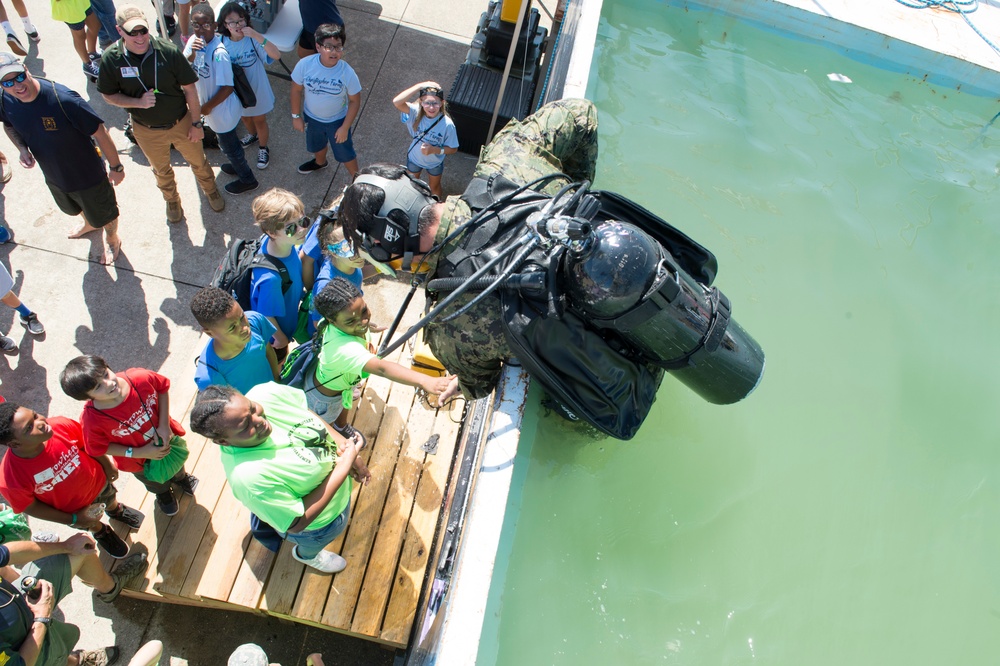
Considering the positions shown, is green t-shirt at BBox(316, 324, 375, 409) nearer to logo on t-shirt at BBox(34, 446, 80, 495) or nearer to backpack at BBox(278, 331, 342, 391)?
backpack at BBox(278, 331, 342, 391)

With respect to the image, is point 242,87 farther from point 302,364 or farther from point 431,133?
point 302,364

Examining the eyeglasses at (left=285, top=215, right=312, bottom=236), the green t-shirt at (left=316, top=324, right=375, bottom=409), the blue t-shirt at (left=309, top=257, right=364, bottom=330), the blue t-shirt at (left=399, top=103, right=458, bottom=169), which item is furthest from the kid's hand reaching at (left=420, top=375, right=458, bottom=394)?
the blue t-shirt at (left=399, top=103, right=458, bottom=169)

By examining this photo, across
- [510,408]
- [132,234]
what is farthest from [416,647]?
[132,234]

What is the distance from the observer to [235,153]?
211 inches

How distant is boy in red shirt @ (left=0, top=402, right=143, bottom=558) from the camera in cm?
289

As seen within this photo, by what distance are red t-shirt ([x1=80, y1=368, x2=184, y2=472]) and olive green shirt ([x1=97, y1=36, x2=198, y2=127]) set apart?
245cm

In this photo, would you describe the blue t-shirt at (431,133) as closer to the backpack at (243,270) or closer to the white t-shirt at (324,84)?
the white t-shirt at (324,84)

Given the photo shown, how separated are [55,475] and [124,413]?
45cm

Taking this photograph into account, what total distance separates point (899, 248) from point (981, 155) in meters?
1.62

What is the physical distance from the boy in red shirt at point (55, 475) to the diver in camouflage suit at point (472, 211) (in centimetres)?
186

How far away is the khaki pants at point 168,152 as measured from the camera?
189 inches

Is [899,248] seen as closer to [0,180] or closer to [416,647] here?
[416,647]

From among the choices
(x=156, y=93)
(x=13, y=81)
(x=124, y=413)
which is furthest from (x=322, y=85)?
(x=124, y=413)

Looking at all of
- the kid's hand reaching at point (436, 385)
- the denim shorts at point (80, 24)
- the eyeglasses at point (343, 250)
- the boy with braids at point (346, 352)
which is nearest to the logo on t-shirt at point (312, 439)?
the boy with braids at point (346, 352)
